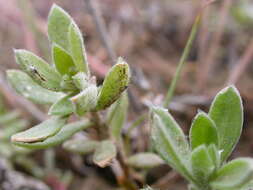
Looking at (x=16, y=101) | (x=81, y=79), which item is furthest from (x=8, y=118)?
(x=81, y=79)

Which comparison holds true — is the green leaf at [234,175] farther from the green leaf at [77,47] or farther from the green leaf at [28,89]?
the green leaf at [28,89]

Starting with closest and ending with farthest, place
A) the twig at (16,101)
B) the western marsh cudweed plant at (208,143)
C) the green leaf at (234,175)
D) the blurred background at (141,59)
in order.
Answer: the green leaf at (234,175)
the western marsh cudweed plant at (208,143)
the blurred background at (141,59)
the twig at (16,101)

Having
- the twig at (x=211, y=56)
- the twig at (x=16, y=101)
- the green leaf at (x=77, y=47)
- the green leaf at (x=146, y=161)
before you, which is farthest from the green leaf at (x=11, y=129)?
the twig at (x=211, y=56)

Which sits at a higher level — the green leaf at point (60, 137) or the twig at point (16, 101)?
the twig at point (16, 101)

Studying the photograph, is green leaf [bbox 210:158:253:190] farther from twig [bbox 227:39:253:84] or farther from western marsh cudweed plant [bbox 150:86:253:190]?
twig [bbox 227:39:253:84]

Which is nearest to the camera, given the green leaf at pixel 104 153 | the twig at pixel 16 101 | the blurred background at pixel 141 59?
the green leaf at pixel 104 153

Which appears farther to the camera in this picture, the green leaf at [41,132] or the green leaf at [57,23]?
the green leaf at [57,23]

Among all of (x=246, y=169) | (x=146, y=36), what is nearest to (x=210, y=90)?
(x=146, y=36)
